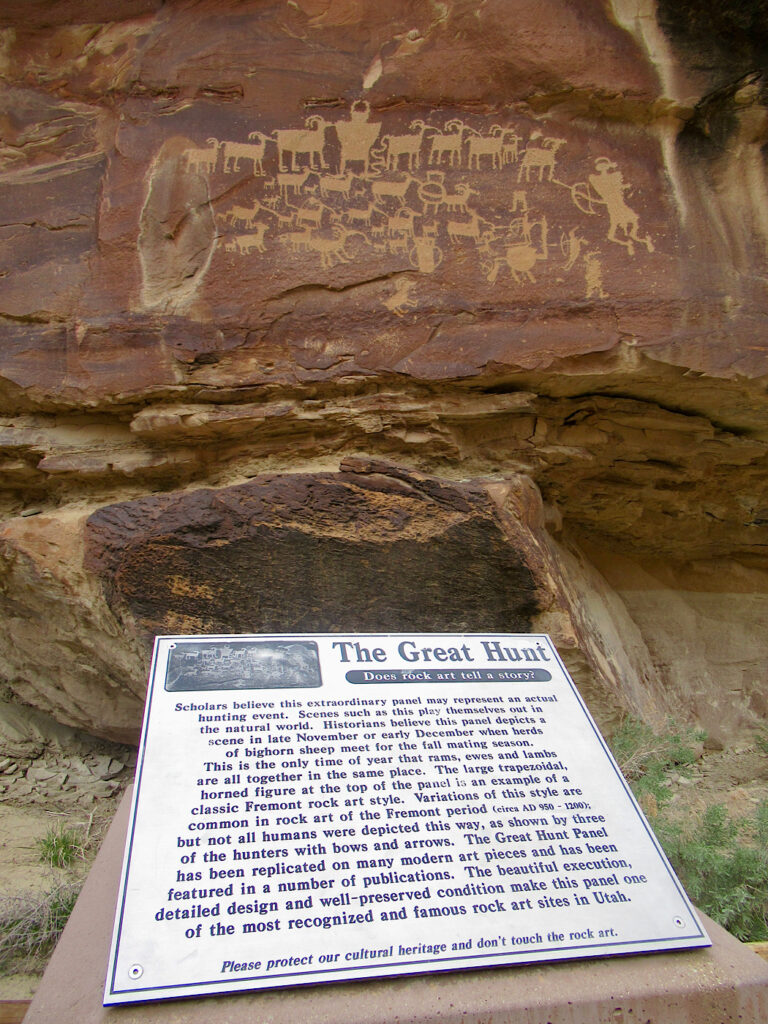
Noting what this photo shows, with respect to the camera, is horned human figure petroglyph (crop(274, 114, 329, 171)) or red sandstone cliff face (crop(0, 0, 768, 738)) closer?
red sandstone cliff face (crop(0, 0, 768, 738))

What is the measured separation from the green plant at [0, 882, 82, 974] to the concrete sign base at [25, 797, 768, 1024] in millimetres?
984

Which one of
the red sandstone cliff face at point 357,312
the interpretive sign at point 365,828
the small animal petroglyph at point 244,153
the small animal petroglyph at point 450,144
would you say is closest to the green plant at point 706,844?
the red sandstone cliff face at point 357,312

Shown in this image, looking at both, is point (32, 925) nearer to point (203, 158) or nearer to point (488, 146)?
point (203, 158)

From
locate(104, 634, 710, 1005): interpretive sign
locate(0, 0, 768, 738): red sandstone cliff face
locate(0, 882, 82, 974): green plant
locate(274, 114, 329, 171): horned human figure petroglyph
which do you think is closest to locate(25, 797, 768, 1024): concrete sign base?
locate(104, 634, 710, 1005): interpretive sign

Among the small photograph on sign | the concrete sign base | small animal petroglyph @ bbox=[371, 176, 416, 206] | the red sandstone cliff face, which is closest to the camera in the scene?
the concrete sign base

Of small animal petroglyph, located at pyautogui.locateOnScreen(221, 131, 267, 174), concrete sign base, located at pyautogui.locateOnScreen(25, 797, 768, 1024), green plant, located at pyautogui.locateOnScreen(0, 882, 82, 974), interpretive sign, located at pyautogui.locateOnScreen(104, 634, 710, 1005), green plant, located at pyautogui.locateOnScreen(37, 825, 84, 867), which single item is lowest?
concrete sign base, located at pyautogui.locateOnScreen(25, 797, 768, 1024)

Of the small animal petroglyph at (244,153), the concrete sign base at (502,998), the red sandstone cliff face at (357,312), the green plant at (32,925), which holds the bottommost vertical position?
the concrete sign base at (502,998)

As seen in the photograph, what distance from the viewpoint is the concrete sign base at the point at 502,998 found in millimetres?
1338

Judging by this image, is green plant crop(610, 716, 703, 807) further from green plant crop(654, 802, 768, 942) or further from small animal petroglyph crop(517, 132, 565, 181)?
small animal petroglyph crop(517, 132, 565, 181)

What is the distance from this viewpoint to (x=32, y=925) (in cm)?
243

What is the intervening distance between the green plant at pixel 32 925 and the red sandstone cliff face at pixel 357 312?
85cm

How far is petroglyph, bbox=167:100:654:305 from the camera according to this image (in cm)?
314

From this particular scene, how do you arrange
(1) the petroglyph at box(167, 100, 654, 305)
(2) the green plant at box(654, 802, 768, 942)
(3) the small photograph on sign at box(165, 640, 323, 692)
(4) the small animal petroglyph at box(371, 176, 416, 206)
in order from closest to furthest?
1. (3) the small photograph on sign at box(165, 640, 323, 692)
2. (2) the green plant at box(654, 802, 768, 942)
3. (1) the petroglyph at box(167, 100, 654, 305)
4. (4) the small animal petroglyph at box(371, 176, 416, 206)

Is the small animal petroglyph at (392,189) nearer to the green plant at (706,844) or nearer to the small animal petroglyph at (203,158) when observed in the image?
the small animal petroglyph at (203,158)
